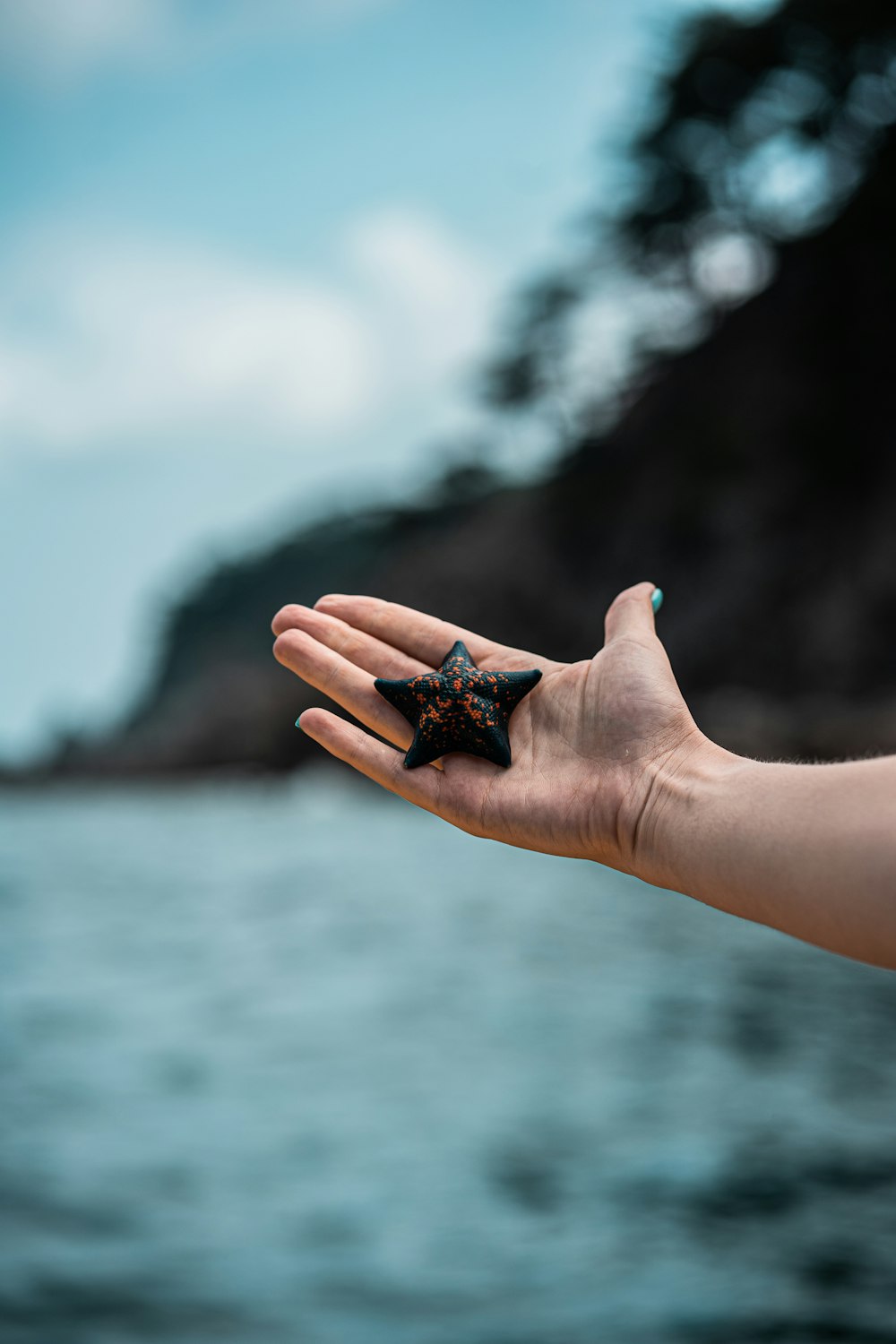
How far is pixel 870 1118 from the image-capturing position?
9352 mm

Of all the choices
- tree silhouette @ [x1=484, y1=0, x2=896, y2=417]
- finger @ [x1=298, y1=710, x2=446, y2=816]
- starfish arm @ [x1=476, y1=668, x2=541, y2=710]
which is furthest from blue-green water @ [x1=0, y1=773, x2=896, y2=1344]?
tree silhouette @ [x1=484, y1=0, x2=896, y2=417]

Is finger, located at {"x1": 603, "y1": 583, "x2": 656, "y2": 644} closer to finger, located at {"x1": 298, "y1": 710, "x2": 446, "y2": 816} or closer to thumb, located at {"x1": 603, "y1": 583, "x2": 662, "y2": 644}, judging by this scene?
thumb, located at {"x1": 603, "y1": 583, "x2": 662, "y2": 644}

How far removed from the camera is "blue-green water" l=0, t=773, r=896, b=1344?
24.5 feet

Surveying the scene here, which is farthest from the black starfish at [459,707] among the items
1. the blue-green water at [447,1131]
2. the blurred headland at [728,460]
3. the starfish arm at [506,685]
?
the blurred headland at [728,460]

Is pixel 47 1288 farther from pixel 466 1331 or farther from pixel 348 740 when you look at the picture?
pixel 348 740

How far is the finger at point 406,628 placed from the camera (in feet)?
12.8

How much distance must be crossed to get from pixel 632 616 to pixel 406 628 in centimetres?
80

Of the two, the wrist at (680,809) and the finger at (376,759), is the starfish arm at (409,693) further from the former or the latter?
the wrist at (680,809)

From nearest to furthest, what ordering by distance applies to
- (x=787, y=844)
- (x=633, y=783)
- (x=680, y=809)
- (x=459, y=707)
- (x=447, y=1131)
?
(x=787, y=844)
(x=680, y=809)
(x=633, y=783)
(x=459, y=707)
(x=447, y=1131)

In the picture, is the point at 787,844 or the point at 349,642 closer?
the point at 787,844

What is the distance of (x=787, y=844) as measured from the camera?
9.27 ft

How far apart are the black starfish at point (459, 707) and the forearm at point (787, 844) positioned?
55 cm

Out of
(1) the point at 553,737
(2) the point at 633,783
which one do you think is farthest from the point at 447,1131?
(2) the point at 633,783

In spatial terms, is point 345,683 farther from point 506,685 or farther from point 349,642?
point 506,685
